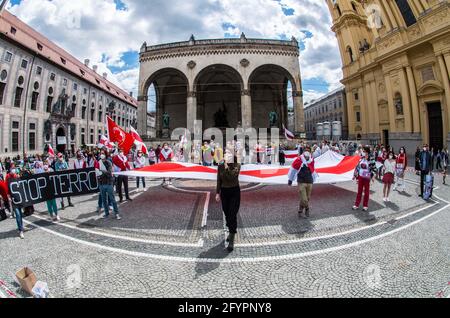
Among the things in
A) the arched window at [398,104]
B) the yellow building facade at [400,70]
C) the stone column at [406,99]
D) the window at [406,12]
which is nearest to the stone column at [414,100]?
the yellow building facade at [400,70]

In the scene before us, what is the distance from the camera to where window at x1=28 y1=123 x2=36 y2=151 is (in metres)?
32.8

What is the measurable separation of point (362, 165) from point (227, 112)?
34001mm

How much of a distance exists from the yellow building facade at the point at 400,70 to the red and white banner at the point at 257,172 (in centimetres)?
1725

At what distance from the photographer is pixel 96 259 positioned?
4449 mm

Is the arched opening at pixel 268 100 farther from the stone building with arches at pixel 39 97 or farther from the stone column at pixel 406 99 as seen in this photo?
the stone building with arches at pixel 39 97

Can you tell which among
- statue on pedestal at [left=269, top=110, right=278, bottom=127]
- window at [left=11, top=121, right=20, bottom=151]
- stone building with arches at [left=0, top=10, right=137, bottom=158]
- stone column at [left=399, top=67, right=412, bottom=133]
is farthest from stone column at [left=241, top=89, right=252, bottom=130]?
window at [left=11, top=121, right=20, bottom=151]

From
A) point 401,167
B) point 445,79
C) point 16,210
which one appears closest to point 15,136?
point 16,210

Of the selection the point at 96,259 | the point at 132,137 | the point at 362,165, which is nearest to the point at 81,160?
the point at 132,137

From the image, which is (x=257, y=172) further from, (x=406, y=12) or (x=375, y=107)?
(x=375, y=107)

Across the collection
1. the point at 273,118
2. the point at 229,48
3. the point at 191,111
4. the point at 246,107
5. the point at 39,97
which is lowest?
the point at 273,118

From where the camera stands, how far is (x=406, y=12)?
23469 mm

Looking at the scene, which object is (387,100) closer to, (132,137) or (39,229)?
(132,137)

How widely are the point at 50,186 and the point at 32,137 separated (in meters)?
34.4
